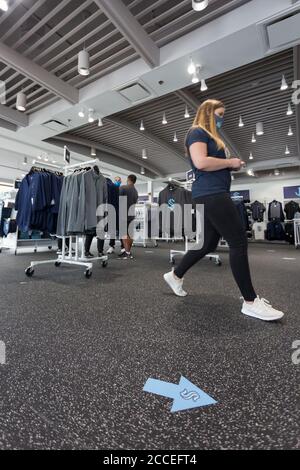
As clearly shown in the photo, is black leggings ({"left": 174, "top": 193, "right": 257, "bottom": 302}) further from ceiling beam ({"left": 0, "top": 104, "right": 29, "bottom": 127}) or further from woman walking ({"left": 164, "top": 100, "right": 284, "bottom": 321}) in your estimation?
ceiling beam ({"left": 0, "top": 104, "right": 29, "bottom": 127})

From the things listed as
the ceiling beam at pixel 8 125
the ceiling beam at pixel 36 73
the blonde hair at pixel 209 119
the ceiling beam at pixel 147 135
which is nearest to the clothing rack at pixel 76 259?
the blonde hair at pixel 209 119

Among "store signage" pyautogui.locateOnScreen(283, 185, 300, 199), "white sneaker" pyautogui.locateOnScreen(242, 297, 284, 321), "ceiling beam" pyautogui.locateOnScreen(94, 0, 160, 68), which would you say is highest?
"ceiling beam" pyautogui.locateOnScreen(94, 0, 160, 68)

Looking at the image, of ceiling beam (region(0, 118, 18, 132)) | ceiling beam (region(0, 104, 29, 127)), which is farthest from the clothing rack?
ceiling beam (region(0, 118, 18, 132))

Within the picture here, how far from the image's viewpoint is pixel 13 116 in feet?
19.7

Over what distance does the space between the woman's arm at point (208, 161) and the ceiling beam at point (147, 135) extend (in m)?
5.85

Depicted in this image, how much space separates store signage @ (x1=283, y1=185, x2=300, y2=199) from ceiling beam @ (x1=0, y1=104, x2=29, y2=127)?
36.8ft

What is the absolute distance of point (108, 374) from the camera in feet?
2.53

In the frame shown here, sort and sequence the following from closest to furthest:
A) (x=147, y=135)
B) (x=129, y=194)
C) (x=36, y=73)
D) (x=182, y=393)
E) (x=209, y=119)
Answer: (x=182, y=393), (x=209, y=119), (x=129, y=194), (x=36, y=73), (x=147, y=135)

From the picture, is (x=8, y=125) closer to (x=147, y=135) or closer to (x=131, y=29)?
(x=147, y=135)

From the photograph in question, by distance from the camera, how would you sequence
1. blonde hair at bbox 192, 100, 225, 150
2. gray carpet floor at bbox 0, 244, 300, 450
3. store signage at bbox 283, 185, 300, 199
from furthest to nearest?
store signage at bbox 283, 185, 300, 199
blonde hair at bbox 192, 100, 225, 150
gray carpet floor at bbox 0, 244, 300, 450

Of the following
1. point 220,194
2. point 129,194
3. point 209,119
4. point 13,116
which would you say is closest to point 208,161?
point 220,194

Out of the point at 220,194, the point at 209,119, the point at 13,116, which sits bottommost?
the point at 220,194

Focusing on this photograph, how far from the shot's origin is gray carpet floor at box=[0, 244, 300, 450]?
53cm

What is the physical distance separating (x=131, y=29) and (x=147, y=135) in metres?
4.32
